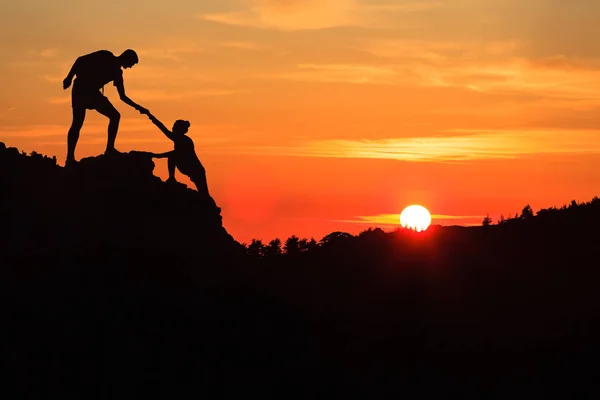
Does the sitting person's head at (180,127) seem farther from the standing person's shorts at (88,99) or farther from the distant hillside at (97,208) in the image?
the standing person's shorts at (88,99)

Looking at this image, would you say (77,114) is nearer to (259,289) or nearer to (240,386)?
(259,289)

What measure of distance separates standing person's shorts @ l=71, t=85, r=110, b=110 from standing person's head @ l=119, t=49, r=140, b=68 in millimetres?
1028

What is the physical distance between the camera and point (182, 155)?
28.3 m

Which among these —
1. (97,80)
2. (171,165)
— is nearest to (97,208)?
(171,165)

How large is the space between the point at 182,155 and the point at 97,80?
3.31 metres

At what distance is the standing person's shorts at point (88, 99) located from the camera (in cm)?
2656

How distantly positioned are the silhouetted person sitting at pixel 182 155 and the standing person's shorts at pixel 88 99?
1540mm

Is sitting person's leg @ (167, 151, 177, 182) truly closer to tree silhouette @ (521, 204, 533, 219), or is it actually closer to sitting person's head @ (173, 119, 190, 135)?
sitting person's head @ (173, 119, 190, 135)

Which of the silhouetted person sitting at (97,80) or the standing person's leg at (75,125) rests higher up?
the silhouetted person sitting at (97,80)

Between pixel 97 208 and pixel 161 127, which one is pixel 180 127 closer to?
pixel 161 127

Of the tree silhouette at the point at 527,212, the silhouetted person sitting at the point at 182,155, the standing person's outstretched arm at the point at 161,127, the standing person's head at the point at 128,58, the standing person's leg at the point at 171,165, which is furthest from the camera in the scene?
the tree silhouette at the point at 527,212

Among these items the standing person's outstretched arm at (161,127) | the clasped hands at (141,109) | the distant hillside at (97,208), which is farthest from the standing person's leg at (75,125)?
the standing person's outstretched arm at (161,127)

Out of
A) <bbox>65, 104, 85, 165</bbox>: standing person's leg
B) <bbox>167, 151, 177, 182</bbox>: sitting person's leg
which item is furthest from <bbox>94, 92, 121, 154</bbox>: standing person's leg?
<bbox>167, 151, 177, 182</bbox>: sitting person's leg

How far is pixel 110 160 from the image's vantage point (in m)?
27.8
